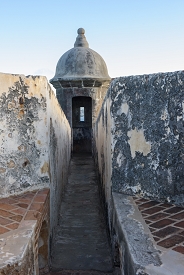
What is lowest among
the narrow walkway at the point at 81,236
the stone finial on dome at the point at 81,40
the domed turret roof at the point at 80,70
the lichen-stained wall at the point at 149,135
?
the narrow walkway at the point at 81,236

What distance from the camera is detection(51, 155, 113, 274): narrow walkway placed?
9.58 ft

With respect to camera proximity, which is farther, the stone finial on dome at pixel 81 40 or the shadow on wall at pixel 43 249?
the stone finial on dome at pixel 81 40

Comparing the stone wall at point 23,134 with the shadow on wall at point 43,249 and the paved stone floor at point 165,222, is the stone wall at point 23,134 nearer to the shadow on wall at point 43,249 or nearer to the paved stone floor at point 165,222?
the shadow on wall at point 43,249

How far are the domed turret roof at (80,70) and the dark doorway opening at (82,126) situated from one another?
1.84 meters

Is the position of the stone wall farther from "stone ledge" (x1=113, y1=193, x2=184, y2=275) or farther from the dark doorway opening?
the dark doorway opening

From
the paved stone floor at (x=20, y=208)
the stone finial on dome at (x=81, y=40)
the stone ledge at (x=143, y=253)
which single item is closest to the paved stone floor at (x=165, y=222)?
the stone ledge at (x=143, y=253)

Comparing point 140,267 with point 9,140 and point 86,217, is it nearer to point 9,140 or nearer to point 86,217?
point 9,140

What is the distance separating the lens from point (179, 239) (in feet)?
5.49

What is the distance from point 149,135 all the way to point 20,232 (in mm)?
1377

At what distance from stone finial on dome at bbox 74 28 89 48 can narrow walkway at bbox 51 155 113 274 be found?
31.7 feet

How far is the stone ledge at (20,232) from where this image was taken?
4.86 feet

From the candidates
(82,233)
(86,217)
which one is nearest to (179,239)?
(82,233)

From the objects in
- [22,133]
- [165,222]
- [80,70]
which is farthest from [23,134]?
[80,70]

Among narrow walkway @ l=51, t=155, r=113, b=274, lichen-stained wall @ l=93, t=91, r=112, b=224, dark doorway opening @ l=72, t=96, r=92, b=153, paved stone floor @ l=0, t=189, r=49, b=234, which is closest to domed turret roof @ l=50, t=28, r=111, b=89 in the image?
dark doorway opening @ l=72, t=96, r=92, b=153
